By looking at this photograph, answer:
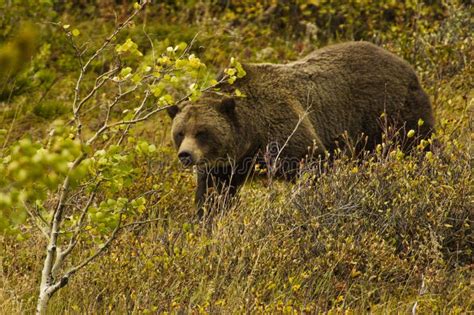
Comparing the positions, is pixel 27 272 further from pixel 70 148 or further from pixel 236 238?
pixel 70 148

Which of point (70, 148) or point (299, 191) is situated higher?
point (70, 148)

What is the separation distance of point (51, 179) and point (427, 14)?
968 centimetres

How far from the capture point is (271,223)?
16.8ft

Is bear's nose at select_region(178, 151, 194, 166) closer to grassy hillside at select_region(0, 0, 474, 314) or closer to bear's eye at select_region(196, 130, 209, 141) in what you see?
bear's eye at select_region(196, 130, 209, 141)

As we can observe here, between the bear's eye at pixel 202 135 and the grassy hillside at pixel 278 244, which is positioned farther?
the bear's eye at pixel 202 135

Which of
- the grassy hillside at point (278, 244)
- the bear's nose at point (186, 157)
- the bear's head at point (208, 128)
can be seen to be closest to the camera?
the grassy hillside at point (278, 244)

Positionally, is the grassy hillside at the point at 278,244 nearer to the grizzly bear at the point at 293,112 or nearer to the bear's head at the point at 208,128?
the grizzly bear at the point at 293,112

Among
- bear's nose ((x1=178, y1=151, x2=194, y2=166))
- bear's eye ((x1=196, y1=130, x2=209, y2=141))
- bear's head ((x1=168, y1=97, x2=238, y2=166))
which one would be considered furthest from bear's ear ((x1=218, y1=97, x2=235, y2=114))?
bear's nose ((x1=178, y1=151, x2=194, y2=166))

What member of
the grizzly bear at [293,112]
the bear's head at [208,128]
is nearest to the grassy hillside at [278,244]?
the grizzly bear at [293,112]

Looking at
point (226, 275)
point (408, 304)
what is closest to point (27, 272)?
point (226, 275)

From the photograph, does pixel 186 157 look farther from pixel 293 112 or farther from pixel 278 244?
pixel 278 244

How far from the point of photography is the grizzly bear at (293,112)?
638 cm

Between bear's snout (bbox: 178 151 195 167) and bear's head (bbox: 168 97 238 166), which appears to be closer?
bear's snout (bbox: 178 151 195 167)

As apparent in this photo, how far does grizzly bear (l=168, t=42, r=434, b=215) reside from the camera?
6.38 meters
